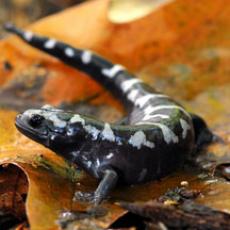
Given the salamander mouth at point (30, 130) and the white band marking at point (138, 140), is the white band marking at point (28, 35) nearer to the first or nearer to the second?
the salamander mouth at point (30, 130)

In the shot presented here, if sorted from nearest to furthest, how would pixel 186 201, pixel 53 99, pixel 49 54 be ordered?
1. pixel 186 201
2. pixel 53 99
3. pixel 49 54

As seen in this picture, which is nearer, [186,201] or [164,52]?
[186,201]

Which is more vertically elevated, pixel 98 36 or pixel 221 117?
pixel 98 36

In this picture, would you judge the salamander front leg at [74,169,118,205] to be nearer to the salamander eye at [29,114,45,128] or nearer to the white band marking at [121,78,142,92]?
the salamander eye at [29,114,45,128]

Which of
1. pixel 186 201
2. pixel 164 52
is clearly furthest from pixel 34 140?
pixel 164 52

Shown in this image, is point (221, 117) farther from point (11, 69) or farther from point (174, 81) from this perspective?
point (11, 69)

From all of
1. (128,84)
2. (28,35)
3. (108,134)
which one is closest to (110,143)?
(108,134)

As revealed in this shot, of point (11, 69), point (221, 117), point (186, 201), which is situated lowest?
point (186, 201)

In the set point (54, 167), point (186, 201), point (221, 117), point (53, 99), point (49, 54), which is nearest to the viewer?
point (186, 201)

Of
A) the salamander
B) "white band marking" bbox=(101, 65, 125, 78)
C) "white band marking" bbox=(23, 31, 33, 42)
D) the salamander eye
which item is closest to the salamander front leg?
the salamander
